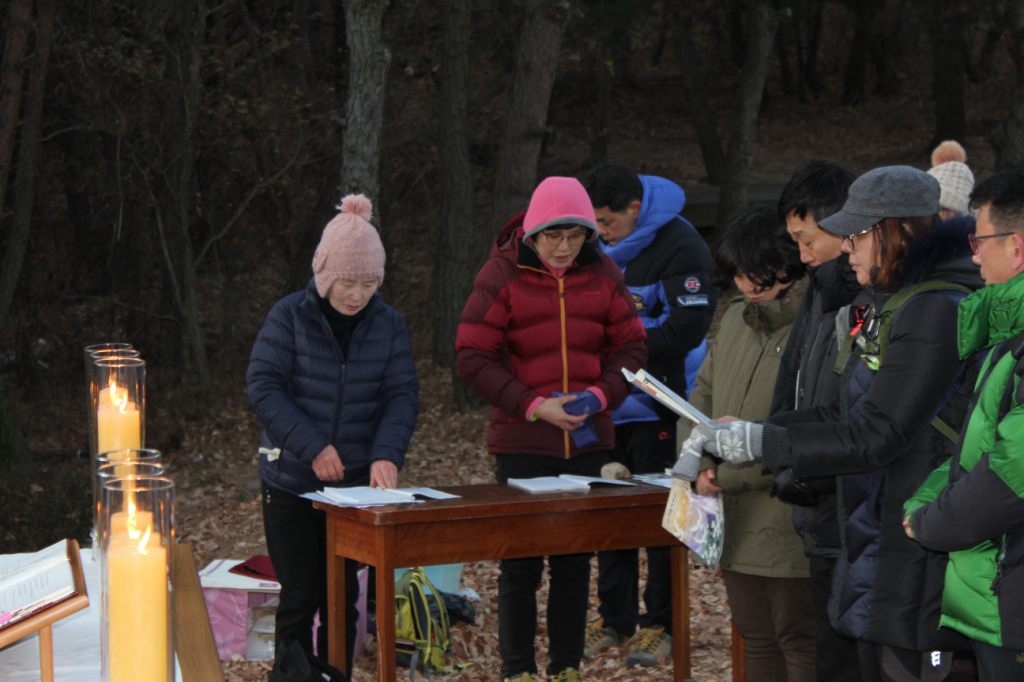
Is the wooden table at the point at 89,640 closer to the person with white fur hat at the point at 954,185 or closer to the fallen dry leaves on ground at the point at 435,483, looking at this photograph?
the fallen dry leaves on ground at the point at 435,483

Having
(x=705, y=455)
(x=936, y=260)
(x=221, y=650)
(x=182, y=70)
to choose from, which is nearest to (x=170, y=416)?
(x=182, y=70)

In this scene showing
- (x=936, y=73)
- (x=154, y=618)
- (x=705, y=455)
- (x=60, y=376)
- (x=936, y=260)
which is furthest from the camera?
(x=936, y=73)

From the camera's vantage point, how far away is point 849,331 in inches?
120

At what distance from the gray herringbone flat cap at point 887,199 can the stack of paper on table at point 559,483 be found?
5.12 ft

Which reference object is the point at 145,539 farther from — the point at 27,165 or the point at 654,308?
the point at 27,165

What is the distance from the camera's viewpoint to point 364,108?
8.92 m

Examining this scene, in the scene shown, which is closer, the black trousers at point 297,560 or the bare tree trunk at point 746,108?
the black trousers at point 297,560

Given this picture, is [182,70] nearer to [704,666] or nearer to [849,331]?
[704,666]

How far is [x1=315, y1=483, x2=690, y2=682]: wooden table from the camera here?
3.66 metres

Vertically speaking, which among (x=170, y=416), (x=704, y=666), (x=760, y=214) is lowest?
(x=704, y=666)

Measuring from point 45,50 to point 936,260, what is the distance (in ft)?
31.7

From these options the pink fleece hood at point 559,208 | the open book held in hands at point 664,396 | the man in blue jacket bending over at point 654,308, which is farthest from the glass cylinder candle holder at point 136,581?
the man in blue jacket bending over at point 654,308

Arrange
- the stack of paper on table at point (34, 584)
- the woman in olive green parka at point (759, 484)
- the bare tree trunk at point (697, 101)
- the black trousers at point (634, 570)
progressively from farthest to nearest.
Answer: the bare tree trunk at point (697, 101)
the black trousers at point (634, 570)
the woman in olive green parka at point (759, 484)
the stack of paper on table at point (34, 584)

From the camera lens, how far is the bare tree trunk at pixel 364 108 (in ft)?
28.9
